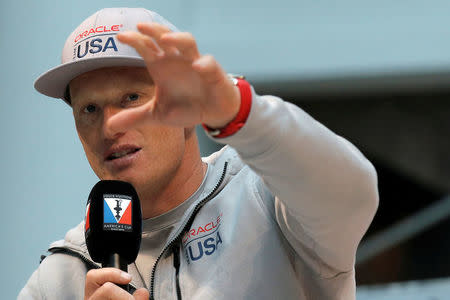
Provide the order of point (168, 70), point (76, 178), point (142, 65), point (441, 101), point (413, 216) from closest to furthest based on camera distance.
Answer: point (168, 70) < point (142, 65) < point (76, 178) < point (441, 101) < point (413, 216)

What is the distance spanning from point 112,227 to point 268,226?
1.33 feet

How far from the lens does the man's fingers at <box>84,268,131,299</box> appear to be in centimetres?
172

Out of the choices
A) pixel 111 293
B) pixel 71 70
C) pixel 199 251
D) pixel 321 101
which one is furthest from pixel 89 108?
pixel 321 101

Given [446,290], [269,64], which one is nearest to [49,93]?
[446,290]

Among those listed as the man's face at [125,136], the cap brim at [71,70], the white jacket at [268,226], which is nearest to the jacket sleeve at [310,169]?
the white jacket at [268,226]

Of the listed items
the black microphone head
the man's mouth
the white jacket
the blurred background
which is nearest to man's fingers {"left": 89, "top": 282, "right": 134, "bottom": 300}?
the black microphone head

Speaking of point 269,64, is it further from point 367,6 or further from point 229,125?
point 229,125

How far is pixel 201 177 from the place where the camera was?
7.39 ft

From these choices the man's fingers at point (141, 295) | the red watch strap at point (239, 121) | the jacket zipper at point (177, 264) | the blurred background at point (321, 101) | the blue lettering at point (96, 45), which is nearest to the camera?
the red watch strap at point (239, 121)

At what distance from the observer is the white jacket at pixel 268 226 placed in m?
1.69

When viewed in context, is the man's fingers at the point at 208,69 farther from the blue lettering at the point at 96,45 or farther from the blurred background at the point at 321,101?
the blurred background at the point at 321,101

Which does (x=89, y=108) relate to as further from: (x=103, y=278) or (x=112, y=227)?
(x=103, y=278)

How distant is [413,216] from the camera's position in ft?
27.3

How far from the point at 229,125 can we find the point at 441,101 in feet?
21.3
